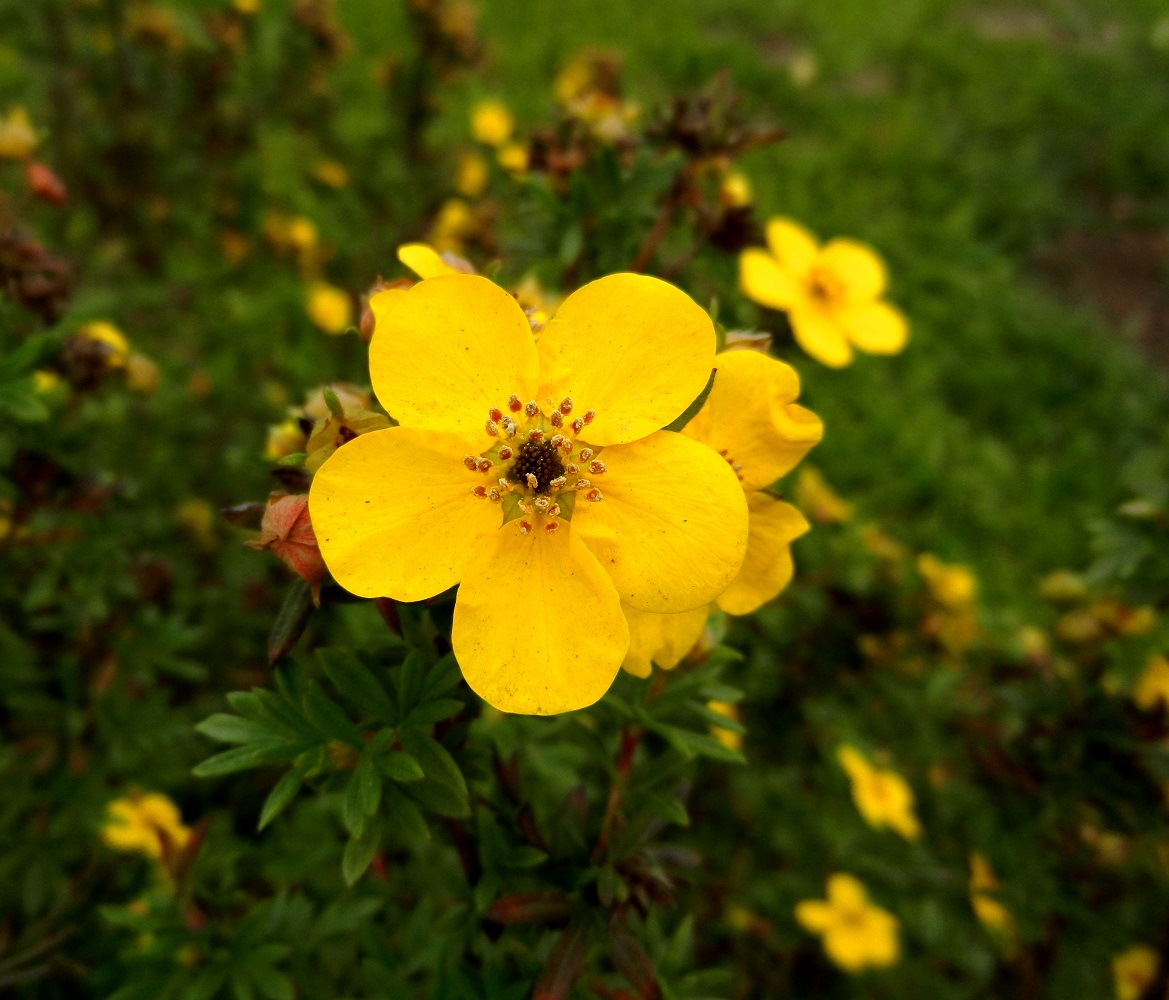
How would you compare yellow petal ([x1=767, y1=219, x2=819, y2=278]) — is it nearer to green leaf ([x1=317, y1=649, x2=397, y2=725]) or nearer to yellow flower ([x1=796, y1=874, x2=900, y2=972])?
green leaf ([x1=317, y1=649, x2=397, y2=725])

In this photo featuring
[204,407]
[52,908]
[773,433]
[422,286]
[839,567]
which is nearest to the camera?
[422,286]

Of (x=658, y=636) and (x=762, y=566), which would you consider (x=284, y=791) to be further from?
(x=762, y=566)

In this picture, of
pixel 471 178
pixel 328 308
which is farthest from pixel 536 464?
pixel 471 178

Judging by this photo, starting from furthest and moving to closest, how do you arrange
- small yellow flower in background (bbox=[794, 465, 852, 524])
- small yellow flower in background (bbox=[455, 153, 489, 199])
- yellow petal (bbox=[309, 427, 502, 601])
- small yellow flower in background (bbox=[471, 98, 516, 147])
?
small yellow flower in background (bbox=[471, 98, 516, 147]) < small yellow flower in background (bbox=[455, 153, 489, 199]) < small yellow flower in background (bbox=[794, 465, 852, 524]) < yellow petal (bbox=[309, 427, 502, 601])

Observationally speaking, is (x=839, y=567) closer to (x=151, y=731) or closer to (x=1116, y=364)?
(x=151, y=731)

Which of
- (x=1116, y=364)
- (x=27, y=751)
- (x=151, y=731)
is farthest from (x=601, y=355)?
(x=1116, y=364)

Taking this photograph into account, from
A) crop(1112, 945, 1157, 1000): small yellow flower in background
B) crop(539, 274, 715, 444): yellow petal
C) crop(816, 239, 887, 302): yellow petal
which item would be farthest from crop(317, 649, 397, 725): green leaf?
crop(1112, 945, 1157, 1000): small yellow flower in background

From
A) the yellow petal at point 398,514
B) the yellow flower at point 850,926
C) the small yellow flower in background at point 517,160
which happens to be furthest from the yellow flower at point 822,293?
the yellow flower at point 850,926
